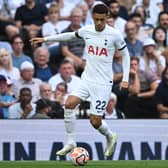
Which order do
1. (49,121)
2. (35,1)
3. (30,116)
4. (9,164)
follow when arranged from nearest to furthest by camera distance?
(9,164) < (49,121) < (30,116) < (35,1)

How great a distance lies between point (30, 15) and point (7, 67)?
6.15ft

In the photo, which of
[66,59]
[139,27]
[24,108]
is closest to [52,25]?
[66,59]

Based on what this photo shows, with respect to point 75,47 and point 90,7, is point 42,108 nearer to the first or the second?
point 75,47

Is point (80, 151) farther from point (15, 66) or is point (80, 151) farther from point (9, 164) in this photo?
Result: point (15, 66)

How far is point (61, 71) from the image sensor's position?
621 inches

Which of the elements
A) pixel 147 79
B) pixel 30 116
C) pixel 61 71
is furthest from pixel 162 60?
pixel 30 116

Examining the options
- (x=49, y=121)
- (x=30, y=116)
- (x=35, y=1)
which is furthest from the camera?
(x=35, y=1)

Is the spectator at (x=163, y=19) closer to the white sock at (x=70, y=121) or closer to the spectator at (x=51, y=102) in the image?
the spectator at (x=51, y=102)

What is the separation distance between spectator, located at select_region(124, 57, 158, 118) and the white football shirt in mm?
3629

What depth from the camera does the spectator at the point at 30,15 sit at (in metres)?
17.2

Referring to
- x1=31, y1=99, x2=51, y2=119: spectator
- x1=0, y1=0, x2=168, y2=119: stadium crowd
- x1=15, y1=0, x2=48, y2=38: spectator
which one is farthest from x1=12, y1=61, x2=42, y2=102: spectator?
x1=15, y1=0, x2=48, y2=38: spectator

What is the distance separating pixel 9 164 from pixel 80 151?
3.39 feet

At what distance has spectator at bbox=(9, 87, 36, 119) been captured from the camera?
14.8 meters

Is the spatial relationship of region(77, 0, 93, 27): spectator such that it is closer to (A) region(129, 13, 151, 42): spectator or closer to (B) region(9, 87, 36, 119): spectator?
(A) region(129, 13, 151, 42): spectator
